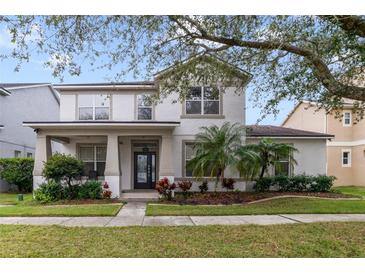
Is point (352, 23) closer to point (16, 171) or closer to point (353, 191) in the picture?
point (353, 191)

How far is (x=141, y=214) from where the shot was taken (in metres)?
10.9

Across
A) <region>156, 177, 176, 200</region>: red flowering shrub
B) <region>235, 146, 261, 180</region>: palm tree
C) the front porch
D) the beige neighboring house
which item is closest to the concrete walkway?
<region>156, 177, 176, 200</region>: red flowering shrub

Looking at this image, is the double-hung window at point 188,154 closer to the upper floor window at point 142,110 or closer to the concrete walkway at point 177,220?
the upper floor window at point 142,110

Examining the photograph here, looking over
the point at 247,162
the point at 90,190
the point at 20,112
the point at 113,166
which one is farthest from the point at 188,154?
the point at 20,112

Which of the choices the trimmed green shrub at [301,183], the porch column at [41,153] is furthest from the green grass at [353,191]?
the porch column at [41,153]

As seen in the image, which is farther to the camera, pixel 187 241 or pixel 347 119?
pixel 347 119

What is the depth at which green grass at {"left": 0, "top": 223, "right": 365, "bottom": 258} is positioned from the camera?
620cm

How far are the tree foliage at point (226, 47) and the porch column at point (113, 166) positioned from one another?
15.8 ft

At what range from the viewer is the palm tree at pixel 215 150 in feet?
47.7

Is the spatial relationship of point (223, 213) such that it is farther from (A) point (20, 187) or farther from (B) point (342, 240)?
(A) point (20, 187)

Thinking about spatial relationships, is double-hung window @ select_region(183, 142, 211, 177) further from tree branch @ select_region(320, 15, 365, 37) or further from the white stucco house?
tree branch @ select_region(320, 15, 365, 37)

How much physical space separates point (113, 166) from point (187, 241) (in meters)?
8.79

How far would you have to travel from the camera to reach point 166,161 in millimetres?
15062

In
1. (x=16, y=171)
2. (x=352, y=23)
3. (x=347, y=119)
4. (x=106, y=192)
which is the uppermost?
(x=352, y=23)
